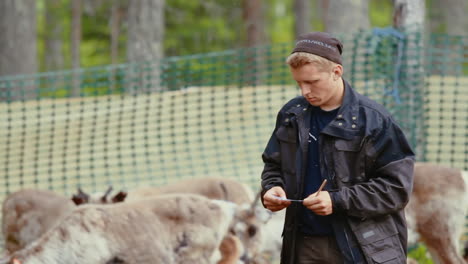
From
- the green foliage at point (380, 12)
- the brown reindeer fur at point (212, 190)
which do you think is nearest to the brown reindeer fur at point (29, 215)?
the brown reindeer fur at point (212, 190)

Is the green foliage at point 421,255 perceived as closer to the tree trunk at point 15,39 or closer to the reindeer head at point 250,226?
the reindeer head at point 250,226

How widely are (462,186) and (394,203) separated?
15.6ft

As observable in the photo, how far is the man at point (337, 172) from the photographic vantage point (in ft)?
14.6

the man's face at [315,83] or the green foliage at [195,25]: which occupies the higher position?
the green foliage at [195,25]

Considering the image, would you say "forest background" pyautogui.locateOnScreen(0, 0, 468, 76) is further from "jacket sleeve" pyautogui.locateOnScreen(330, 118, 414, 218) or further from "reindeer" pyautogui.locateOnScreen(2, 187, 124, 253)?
"jacket sleeve" pyautogui.locateOnScreen(330, 118, 414, 218)

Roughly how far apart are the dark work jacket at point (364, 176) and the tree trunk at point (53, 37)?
2847 cm

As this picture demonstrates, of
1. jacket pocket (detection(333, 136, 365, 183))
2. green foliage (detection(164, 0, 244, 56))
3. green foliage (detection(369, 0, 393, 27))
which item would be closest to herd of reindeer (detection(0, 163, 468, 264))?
jacket pocket (detection(333, 136, 365, 183))

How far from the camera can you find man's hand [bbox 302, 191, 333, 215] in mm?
4326

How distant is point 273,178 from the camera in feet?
15.8

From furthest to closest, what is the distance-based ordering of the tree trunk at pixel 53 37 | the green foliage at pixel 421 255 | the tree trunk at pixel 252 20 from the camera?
the tree trunk at pixel 53 37, the tree trunk at pixel 252 20, the green foliage at pixel 421 255

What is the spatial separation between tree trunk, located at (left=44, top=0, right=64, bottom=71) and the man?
93.0 ft

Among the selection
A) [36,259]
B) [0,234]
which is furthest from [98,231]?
[0,234]

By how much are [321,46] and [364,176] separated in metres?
0.85

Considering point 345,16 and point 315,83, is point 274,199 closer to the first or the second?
point 315,83
